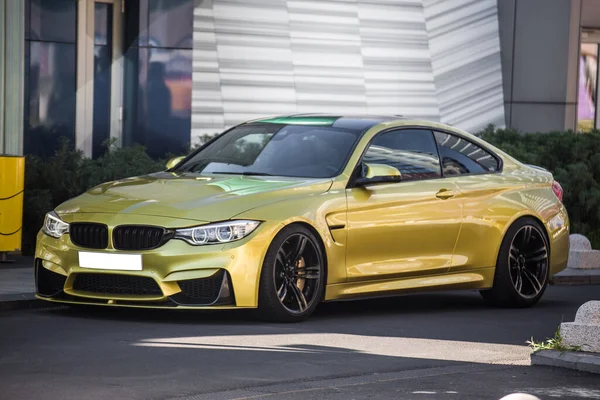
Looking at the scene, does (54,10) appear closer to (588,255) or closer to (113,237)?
(588,255)

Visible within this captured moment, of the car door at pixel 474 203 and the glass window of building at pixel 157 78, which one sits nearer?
the car door at pixel 474 203

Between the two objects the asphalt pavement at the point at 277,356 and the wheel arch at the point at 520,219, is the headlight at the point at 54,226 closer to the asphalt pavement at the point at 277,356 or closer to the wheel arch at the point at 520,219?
the asphalt pavement at the point at 277,356

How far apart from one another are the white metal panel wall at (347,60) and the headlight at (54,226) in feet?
36.2

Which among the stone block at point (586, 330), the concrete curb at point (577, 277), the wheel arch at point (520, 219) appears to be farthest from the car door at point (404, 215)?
the concrete curb at point (577, 277)

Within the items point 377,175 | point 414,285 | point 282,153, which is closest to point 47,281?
point 282,153

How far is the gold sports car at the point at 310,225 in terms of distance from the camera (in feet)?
31.9

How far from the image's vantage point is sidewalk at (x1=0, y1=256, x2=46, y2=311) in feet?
35.2

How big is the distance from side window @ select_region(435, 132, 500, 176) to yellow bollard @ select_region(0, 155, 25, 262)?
448cm

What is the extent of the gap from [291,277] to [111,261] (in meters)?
1.27

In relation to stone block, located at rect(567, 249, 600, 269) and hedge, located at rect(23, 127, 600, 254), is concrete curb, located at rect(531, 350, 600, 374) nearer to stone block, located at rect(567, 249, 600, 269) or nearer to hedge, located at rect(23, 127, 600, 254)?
stone block, located at rect(567, 249, 600, 269)

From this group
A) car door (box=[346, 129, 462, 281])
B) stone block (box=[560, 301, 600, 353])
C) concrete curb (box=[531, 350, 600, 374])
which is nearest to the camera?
concrete curb (box=[531, 350, 600, 374])

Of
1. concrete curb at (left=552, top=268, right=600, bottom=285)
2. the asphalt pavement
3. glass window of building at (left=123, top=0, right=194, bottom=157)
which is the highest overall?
glass window of building at (left=123, top=0, right=194, bottom=157)

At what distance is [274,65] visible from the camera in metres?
22.7

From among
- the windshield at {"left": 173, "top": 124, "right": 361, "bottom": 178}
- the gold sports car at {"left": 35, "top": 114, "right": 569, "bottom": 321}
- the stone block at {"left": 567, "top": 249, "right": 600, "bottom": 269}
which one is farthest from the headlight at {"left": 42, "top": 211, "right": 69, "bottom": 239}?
the stone block at {"left": 567, "top": 249, "right": 600, "bottom": 269}
